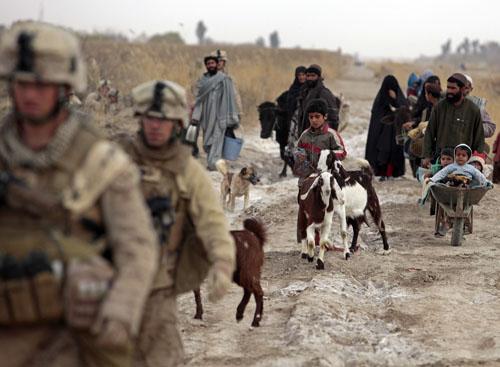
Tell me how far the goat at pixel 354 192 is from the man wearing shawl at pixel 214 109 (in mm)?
5421

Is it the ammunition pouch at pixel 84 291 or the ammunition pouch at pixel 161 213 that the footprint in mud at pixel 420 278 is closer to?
the ammunition pouch at pixel 161 213

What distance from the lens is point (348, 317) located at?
7363 millimetres

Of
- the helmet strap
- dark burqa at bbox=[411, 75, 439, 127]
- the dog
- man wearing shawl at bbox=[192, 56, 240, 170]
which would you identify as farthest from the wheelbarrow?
the helmet strap

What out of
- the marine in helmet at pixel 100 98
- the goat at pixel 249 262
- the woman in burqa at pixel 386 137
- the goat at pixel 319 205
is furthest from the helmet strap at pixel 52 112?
the marine in helmet at pixel 100 98

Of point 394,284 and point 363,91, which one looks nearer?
point 394,284

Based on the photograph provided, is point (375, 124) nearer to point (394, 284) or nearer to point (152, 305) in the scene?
point (394, 284)

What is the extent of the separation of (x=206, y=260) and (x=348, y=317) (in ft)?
11.2

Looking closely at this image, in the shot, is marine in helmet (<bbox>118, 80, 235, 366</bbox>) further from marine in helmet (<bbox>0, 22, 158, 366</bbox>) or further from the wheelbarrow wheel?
the wheelbarrow wheel

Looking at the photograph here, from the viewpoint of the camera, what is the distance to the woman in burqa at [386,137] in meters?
15.5

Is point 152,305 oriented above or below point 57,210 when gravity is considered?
below

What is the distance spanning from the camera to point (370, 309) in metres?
7.72

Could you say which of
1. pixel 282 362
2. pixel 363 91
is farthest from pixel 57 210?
pixel 363 91

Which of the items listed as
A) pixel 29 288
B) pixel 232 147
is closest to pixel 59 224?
pixel 29 288

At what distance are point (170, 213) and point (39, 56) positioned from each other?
1.15 m
